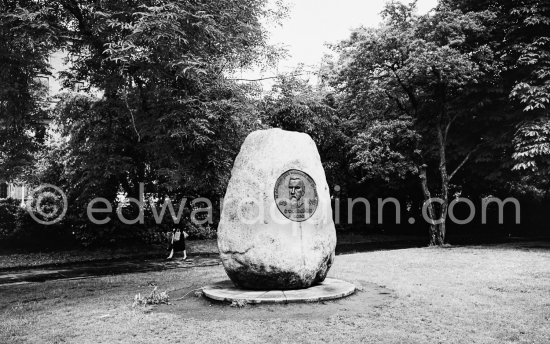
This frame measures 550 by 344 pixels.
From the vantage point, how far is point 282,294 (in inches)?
341

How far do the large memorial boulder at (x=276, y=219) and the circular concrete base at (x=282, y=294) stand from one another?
20 cm

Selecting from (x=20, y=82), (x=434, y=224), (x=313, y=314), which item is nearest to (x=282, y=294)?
(x=313, y=314)

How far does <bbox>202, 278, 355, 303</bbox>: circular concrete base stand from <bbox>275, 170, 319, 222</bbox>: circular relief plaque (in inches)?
55.4

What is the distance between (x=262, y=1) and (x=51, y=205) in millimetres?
12494

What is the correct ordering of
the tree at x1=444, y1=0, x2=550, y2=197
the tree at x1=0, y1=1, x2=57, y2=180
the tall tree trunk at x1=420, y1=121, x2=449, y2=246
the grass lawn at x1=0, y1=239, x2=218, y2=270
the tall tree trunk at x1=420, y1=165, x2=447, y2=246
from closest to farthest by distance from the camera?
the tree at x1=0, y1=1, x2=57, y2=180 < the tree at x1=444, y1=0, x2=550, y2=197 < the grass lawn at x1=0, y1=239, x2=218, y2=270 < the tall tree trunk at x1=420, y1=121, x2=449, y2=246 < the tall tree trunk at x1=420, y1=165, x2=447, y2=246

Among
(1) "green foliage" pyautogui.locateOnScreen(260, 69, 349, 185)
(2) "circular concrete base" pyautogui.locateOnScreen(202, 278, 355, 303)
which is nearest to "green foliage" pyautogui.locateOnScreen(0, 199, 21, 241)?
(1) "green foliage" pyautogui.locateOnScreen(260, 69, 349, 185)

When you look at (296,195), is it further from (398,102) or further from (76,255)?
(76,255)

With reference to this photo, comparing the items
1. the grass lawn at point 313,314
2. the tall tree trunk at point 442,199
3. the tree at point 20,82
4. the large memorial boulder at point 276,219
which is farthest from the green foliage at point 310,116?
the grass lawn at point 313,314

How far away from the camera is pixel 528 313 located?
25.3 ft

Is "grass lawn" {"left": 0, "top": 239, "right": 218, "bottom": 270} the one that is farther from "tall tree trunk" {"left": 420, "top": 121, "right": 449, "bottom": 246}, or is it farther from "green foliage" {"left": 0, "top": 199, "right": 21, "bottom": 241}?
"tall tree trunk" {"left": 420, "top": 121, "right": 449, "bottom": 246}

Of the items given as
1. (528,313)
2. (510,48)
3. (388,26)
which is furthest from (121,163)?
(510,48)

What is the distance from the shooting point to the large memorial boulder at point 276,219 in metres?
8.88

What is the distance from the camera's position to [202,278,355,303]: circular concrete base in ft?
27.4

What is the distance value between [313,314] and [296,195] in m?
2.45
